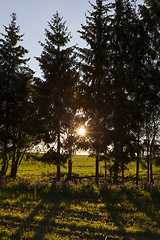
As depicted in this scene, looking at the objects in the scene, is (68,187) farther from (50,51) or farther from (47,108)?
(50,51)

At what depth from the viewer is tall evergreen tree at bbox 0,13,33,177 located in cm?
1614

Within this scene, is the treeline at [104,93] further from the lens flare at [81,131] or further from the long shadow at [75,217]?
the long shadow at [75,217]

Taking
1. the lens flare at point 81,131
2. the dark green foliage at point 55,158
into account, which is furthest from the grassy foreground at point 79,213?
the lens flare at point 81,131

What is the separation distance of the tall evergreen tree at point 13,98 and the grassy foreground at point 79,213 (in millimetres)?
5535

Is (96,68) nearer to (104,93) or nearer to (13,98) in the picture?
(104,93)

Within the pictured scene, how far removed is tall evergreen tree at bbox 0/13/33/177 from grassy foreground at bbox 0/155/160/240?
553cm

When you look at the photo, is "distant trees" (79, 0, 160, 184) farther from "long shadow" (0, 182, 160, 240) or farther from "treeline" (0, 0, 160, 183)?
"long shadow" (0, 182, 160, 240)

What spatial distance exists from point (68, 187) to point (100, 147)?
4.29 meters

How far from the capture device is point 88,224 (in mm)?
5984

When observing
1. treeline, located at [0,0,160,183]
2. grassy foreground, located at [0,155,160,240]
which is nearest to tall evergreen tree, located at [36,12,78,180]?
treeline, located at [0,0,160,183]

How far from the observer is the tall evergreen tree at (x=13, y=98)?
1614 cm

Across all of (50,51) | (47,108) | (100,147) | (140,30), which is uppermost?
(140,30)

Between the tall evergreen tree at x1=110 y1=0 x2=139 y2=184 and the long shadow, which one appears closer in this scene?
the long shadow

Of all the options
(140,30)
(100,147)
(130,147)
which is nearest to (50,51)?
(140,30)
